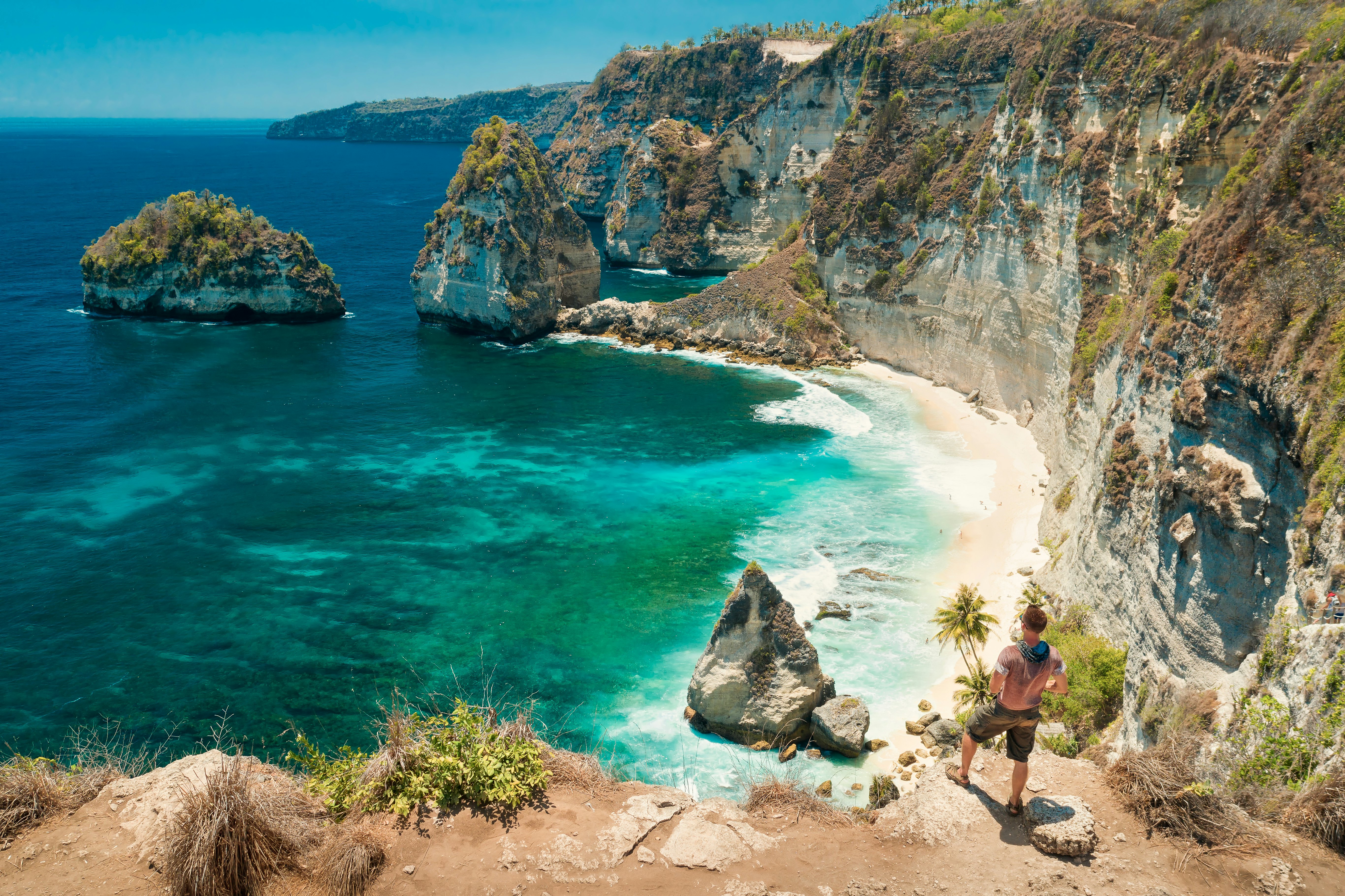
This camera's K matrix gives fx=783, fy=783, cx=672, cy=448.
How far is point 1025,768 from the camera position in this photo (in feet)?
39.5

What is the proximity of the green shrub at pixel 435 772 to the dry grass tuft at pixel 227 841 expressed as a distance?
1.24m

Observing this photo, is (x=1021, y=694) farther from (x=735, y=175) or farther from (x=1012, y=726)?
(x=735, y=175)

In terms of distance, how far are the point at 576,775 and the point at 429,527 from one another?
1307 inches

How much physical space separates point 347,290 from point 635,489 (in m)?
62.6

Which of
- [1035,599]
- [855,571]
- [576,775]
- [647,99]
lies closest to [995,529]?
[855,571]

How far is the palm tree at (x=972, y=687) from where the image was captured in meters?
23.2

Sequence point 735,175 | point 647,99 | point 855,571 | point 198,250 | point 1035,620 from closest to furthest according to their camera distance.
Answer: point 1035,620 < point 855,571 < point 198,250 < point 735,175 < point 647,99

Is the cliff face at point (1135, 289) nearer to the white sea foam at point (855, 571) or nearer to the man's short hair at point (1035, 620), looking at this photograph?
the white sea foam at point (855, 571)

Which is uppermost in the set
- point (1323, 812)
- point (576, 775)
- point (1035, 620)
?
point (1035, 620)

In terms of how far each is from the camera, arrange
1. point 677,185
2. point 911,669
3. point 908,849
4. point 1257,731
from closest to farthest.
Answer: point 908,849, point 1257,731, point 911,669, point 677,185

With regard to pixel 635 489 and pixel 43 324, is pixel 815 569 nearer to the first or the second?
pixel 635 489

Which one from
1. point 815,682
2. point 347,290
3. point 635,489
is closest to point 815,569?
point 815,682

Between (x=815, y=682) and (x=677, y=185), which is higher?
(x=677, y=185)

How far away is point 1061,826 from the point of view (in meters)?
11.4
